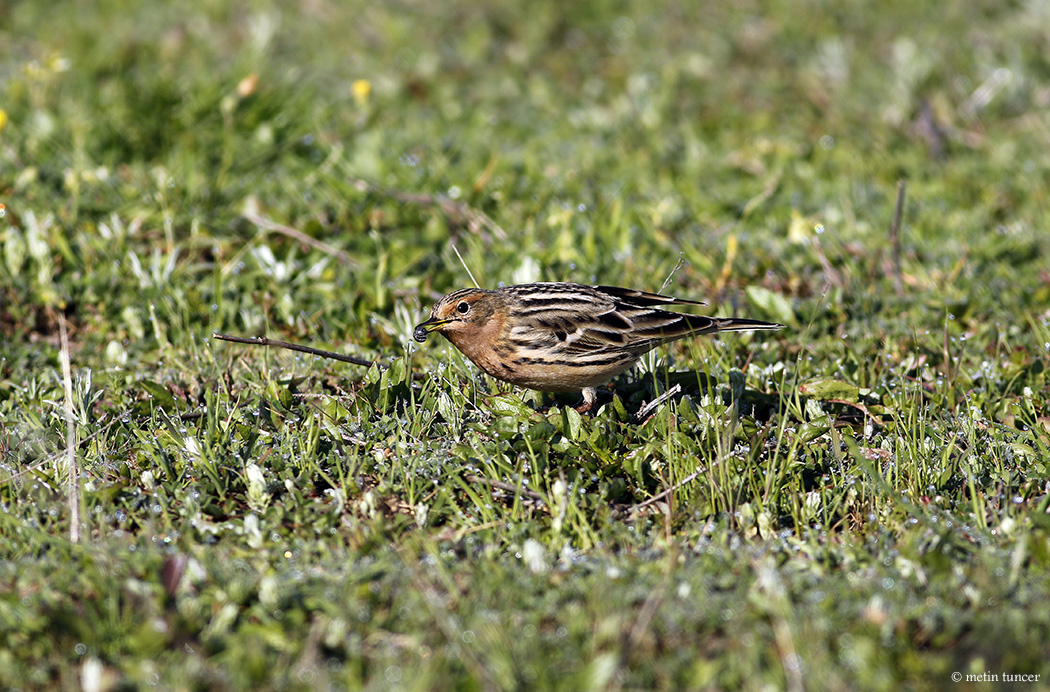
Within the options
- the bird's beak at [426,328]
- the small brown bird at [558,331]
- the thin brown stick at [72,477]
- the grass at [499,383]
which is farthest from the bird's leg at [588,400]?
the thin brown stick at [72,477]

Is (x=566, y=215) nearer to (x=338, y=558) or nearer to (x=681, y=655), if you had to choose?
(x=338, y=558)

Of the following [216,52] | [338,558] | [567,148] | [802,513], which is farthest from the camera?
[216,52]

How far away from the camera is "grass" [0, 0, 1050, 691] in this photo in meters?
3.99

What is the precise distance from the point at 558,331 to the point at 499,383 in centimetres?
63

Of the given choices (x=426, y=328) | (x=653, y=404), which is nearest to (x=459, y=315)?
(x=426, y=328)

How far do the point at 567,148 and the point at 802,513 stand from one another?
217 inches

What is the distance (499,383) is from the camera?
6.11 meters

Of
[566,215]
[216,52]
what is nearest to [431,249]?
[566,215]

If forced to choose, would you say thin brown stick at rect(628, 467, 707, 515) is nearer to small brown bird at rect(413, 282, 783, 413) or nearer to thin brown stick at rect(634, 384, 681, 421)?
thin brown stick at rect(634, 384, 681, 421)

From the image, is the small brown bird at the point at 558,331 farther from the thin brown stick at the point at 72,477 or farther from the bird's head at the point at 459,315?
the thin brown stick at the point at 72,477

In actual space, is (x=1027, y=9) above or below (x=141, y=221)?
above

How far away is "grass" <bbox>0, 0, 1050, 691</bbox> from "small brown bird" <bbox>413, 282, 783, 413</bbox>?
0.82 ft

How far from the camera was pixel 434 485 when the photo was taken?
16.8ft

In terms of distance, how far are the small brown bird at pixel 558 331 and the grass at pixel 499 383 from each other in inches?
9.8
